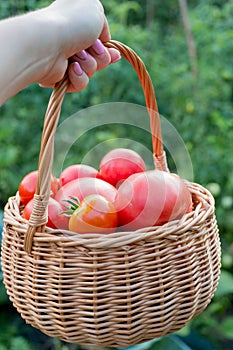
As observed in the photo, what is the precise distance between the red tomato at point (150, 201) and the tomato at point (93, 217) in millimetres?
28

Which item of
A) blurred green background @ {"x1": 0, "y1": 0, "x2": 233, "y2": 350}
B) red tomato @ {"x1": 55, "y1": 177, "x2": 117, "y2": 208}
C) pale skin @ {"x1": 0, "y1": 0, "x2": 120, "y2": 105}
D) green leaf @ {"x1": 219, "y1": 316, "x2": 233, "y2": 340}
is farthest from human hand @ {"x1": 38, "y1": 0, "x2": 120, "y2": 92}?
green leaf @ {"x1": 219, "y1": 316, "x2": 233, "y2": 340}

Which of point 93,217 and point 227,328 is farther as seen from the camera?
point 227,328

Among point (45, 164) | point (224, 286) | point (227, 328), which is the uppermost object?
point (45, 164)

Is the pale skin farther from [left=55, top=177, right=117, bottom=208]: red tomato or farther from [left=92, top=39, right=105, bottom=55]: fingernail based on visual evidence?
[left=55, top=177, right=117, bottom=208]: red tomato

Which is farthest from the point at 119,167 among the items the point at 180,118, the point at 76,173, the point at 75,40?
the point at 180,118

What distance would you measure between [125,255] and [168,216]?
0.11 meters

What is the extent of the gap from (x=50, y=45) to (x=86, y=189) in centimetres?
27

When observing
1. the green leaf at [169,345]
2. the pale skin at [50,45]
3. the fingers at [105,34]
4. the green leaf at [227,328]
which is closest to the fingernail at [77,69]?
the pale skin at [50,45]

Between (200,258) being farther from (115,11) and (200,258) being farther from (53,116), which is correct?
(115,11)

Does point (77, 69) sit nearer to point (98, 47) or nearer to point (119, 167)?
point (98, 47)

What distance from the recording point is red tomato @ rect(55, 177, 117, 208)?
99cm

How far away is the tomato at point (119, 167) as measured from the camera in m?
1.08

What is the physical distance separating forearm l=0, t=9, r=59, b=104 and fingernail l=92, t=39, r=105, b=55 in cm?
14

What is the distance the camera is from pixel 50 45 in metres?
0.83
